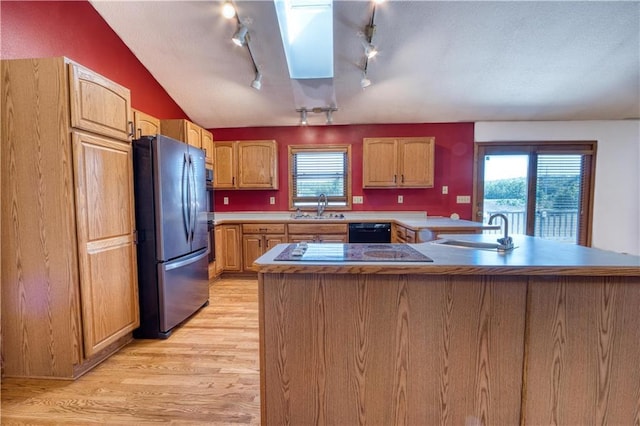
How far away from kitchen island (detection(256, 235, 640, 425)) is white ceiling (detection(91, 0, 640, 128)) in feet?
8.13

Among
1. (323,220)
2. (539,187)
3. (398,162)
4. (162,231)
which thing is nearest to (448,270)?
(162,231)

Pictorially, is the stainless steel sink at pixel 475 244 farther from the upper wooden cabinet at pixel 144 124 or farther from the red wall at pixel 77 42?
the red wall at pixel 77 42

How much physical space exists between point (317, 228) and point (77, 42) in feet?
10.1

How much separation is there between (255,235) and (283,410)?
2761 mm

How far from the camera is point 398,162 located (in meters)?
3.95

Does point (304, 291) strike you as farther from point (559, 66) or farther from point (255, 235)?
point (559, 66)

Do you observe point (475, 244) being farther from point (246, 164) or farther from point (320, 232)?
point (246, 164)

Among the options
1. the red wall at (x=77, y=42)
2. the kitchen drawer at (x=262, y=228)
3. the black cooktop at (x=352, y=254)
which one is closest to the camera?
the black cooktop at (x=352, y=254)

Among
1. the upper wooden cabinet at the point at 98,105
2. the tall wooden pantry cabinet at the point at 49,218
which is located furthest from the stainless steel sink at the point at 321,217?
the tall wooden pantry cabinet at the point at 49,218

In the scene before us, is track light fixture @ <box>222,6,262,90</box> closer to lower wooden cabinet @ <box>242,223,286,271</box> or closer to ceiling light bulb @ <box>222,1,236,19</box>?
ceiling light bulb @ <box>222,1,236,19</box>

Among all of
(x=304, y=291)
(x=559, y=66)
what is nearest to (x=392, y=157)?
(x=559, y=66)

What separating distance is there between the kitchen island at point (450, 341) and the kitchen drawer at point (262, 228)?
101 inches

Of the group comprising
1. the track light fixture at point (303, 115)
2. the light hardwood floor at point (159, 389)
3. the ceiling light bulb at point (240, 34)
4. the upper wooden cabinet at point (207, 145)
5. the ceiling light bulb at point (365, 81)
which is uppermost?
the ceiling light bulb at point (240, 34)

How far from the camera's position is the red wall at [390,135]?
4172mm
